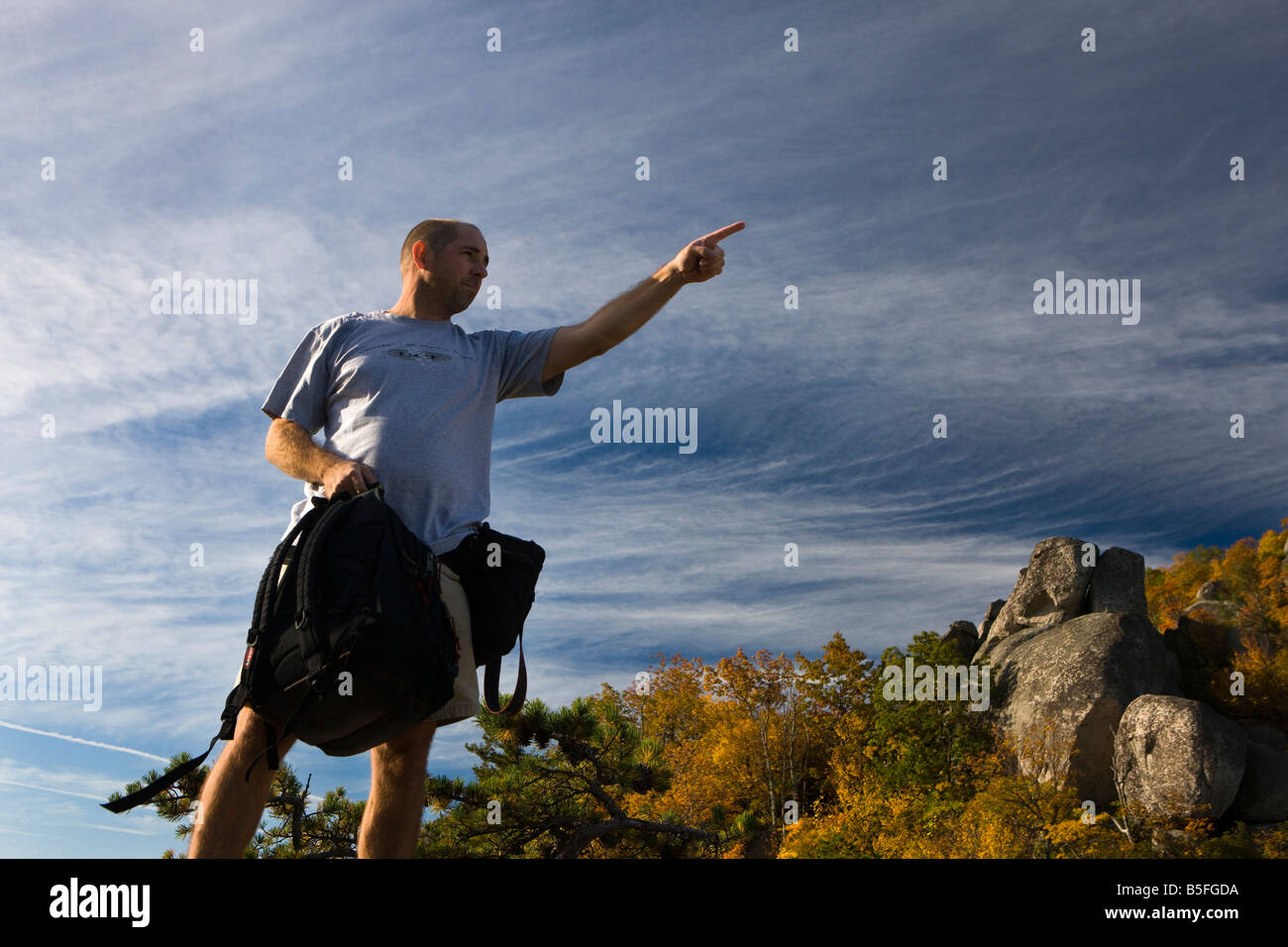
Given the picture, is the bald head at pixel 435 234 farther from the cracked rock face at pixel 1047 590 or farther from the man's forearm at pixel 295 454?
the cracked rock face at pixel 1047 590

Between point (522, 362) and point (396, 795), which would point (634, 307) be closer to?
point (522, 362)

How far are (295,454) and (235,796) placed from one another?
3.62ft

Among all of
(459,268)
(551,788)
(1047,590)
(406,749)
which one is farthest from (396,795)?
(1047,590)

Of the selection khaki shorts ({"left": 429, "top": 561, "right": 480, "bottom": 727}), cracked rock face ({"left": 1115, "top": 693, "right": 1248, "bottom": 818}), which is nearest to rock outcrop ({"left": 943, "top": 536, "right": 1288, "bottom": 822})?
cracked rock face ({"left": 1115, "top": 693, "right": 1248, "bottom": 818})

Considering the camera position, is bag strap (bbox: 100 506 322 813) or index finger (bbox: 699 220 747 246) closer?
bag strap (bbox: 100 506 322 813)

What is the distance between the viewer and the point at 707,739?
30.5m

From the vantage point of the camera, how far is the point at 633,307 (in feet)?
12.2

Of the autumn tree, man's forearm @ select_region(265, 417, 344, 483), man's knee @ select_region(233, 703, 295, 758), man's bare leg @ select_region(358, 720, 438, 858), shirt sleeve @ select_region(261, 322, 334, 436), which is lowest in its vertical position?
the autumn tree

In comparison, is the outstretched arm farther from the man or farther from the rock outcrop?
the rock outcrop

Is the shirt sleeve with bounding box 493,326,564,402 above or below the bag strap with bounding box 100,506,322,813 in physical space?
above

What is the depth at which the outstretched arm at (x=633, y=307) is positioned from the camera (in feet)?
12.0

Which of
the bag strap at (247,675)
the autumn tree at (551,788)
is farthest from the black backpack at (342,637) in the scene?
the autumn tree at (551,788)

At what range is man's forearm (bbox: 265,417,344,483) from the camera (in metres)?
3.23

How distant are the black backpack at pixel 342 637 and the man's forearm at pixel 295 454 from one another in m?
0.32
